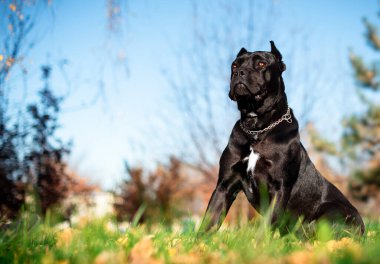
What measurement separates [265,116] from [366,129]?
18.1 m

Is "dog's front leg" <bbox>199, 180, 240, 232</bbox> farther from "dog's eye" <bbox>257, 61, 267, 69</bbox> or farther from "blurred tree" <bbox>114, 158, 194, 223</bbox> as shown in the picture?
"blurred tree" <bbox>114, 158, 194, 223</bbox>

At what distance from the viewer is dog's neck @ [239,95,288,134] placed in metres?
4.14

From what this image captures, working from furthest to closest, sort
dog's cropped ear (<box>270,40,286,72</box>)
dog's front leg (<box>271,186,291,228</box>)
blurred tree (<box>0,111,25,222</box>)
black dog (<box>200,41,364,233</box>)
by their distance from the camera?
blurred tree (<box>0,111,25,222</box>) < dog's cropped ear (<box>270,40,286,72</box>) < black dog (<box>200,41,364,233</box>) < dog's front leg (<box>271,186,291,228</box>)

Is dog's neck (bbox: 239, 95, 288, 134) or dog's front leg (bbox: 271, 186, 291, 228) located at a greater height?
dog's neck (bbox: 239, 95, 288, 134)

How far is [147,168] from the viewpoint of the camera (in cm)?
1692

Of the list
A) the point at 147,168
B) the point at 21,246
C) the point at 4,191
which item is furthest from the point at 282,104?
the point at 147,168

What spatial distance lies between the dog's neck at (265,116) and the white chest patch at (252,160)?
0.31 metres

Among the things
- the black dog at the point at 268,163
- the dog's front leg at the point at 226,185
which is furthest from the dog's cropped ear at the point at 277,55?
the dog's front leg at the point at 226,185

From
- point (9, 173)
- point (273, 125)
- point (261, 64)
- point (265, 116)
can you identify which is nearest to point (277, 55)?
point (261, 64)

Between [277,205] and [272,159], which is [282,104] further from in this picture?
[277,205]

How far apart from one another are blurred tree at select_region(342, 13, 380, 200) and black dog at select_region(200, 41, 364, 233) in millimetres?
16987

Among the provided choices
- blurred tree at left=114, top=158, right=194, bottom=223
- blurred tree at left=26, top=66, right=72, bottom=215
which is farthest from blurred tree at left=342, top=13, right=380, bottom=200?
blurred tree at left=26, top=66, right=72, bottom=215

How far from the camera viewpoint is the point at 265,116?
4.19 meters

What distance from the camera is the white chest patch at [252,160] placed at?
12.8 ft
